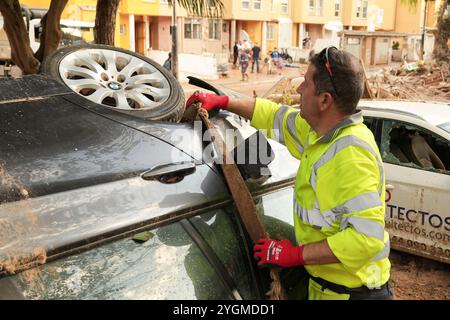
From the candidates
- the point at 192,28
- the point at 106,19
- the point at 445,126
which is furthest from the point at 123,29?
the point at 445,126

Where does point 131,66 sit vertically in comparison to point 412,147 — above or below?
above

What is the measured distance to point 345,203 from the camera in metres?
1.52

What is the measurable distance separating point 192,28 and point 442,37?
16.4 metres

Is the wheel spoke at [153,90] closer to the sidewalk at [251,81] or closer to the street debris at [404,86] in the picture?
the street debris at [404,86]

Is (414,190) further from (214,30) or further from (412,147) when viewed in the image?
(214,30)

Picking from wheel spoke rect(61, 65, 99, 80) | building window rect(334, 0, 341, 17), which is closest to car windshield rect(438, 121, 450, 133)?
wheel spoke rect(61, 65, 99, 80)

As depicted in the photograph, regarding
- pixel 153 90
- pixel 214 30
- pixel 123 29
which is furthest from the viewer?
pixel 214 30

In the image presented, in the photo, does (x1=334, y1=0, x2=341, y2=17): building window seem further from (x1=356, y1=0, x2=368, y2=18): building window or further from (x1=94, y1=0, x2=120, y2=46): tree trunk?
(x1=94, y1=0, x2=120, y2=46): tree trunk

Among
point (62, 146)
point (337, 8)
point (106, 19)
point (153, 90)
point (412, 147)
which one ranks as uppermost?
point (337, 8)

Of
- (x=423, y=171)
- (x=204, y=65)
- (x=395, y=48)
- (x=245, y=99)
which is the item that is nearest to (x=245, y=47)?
(x=204, y=65)

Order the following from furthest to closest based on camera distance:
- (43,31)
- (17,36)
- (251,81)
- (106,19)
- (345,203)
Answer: (251,81) → (106,19) → (43,31) → (17,36) → (345,203)

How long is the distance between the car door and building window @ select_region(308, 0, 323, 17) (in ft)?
124

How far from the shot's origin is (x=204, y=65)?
77.6ft

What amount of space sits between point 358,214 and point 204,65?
22697mm
